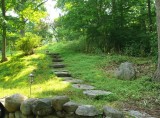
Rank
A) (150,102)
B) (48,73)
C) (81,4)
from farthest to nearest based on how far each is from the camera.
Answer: (81,4)
(48,73)
(150,102)

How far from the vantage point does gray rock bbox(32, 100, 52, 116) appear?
509 centimetres

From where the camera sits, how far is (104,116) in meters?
4.75

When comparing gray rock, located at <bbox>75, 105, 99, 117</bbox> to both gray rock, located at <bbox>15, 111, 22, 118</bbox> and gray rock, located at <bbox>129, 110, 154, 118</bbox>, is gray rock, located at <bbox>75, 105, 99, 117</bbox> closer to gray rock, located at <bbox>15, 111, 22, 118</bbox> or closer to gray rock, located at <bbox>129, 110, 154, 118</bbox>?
gray rock, located at <bbox>129, 110, 154, 118</bbox>

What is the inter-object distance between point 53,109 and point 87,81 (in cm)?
295

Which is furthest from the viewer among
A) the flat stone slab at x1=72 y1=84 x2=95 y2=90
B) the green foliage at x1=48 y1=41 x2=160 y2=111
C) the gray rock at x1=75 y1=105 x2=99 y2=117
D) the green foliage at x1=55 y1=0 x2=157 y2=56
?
the green foliage at x1=55 y1=0 x2=157 y2=56

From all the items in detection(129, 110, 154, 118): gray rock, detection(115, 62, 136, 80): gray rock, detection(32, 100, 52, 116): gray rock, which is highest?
detection(115, 62, 136, 80): gray rock

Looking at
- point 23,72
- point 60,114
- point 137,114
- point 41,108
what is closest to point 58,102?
point 60,114

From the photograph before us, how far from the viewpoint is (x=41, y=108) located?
5113 mm

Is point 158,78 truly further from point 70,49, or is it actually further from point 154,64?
point 70,49

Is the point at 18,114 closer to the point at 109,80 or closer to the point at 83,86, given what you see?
the point at 83,86

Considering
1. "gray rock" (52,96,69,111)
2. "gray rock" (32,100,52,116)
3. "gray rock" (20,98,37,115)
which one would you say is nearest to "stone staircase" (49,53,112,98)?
"gray rock" (52,96,69,111)

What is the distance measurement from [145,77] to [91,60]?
3414 millimetres

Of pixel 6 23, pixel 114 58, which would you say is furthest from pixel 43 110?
pixel 6 23

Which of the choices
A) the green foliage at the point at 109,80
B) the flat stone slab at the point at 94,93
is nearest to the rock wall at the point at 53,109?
the green foliage at the point at 109,80
